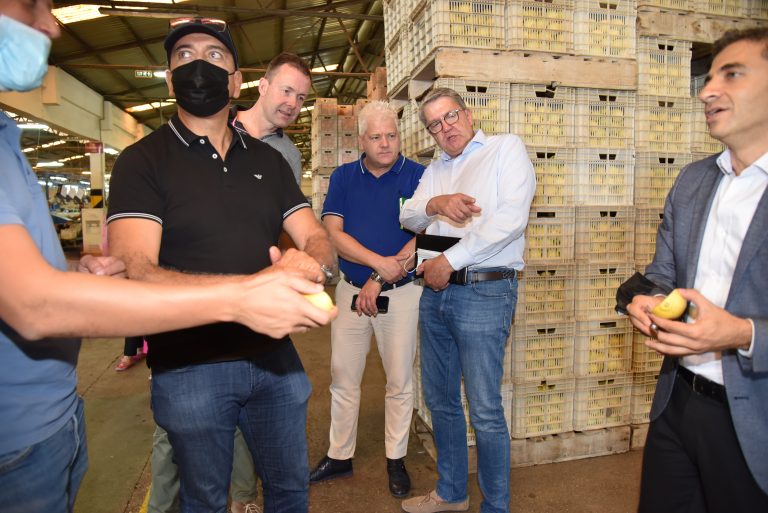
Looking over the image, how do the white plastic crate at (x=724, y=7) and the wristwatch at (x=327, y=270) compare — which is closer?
the wristwatch at (x=327, y=270)

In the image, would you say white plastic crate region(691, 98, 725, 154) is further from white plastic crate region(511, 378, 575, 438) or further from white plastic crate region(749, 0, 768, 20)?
white plastic crate region(511, 378, 575, 438)

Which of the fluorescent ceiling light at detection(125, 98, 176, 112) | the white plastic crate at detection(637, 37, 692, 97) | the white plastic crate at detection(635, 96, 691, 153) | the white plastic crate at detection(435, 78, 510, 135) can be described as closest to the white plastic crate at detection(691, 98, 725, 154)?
the white plastic crate at detection(635, 96, 691, 153)

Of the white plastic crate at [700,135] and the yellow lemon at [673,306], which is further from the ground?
the white plastic crate at [700,135]

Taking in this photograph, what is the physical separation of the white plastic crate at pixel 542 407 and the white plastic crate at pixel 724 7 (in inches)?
106

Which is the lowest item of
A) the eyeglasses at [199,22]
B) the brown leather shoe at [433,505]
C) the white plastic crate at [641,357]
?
the brown leather shoe at [433,505]

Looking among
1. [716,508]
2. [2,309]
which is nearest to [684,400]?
[716,508]

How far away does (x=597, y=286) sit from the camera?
3.39m

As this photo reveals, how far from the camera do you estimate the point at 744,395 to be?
4.88 feet

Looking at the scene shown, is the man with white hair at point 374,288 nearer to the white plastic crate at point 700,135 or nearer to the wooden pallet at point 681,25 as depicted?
the wooden pallet at point 681,25

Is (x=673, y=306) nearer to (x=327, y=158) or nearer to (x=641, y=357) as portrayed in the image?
(x=641, y=357)

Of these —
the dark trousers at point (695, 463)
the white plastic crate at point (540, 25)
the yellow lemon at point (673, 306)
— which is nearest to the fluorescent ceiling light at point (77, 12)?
the white plastic crate at point (540, 25)

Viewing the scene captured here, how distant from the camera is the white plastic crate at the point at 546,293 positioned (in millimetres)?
3250

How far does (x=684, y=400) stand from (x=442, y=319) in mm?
1207

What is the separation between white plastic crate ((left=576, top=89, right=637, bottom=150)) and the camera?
3.29m
